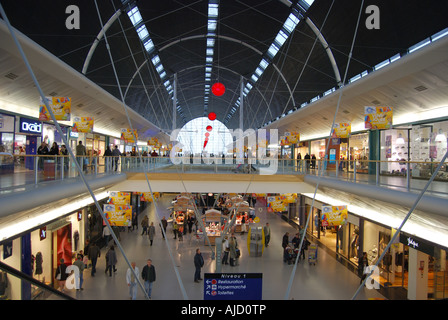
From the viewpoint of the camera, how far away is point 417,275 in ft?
35.5

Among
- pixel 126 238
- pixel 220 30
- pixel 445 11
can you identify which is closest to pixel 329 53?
pixel 445 11

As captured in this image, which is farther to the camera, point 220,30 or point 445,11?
point 220,30

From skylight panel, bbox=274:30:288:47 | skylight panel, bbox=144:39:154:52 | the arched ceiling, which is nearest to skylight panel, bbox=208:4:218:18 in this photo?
the arched ceiling

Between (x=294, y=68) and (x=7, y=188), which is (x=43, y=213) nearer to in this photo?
(x=7, y=188)

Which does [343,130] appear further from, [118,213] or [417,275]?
[118,213]

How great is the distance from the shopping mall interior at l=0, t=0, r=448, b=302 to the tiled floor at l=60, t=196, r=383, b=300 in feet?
0.36

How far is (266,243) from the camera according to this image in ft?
64.0

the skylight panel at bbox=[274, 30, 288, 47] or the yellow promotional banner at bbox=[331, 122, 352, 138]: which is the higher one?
the skylight panel at bbox=[274, 30, 288, 47]

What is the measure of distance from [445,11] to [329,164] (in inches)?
280

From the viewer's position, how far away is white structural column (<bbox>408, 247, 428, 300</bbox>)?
1045 centimetres

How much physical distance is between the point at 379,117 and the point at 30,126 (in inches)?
680

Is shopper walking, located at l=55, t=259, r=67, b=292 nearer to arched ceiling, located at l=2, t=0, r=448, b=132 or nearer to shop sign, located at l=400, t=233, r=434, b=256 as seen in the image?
arched ceiling, located at l=2, t=0, r=448, b=132

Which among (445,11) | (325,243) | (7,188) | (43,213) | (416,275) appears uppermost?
(445,11)

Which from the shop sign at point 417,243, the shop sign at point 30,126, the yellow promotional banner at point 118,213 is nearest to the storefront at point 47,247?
the yellow promotional banner at point 118,213
